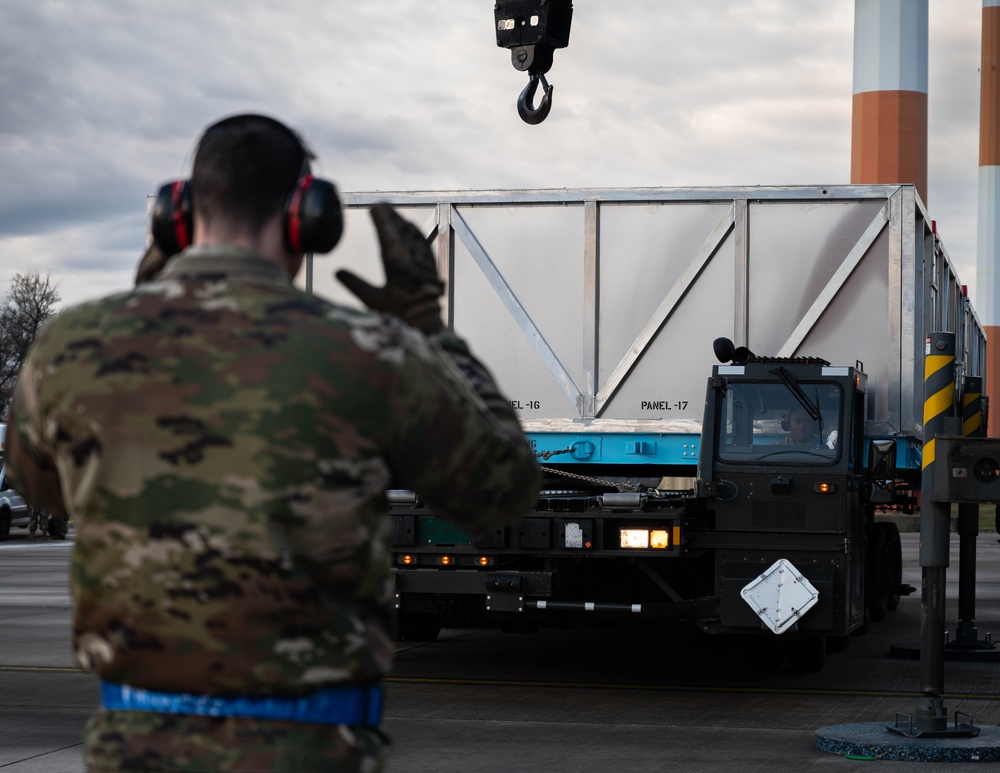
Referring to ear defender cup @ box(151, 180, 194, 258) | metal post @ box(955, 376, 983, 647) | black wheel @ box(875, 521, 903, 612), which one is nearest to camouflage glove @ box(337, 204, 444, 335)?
ear defender cup @ box(151, 180, 194, 258)

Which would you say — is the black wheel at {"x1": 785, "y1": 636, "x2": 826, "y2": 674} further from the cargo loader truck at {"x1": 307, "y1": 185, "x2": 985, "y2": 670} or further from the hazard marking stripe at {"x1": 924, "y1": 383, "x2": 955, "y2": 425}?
the hazard marking stripe at {"x1": 924, "y1": 383, "x2": 955, "y2": 425}

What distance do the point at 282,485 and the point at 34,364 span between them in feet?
1.65

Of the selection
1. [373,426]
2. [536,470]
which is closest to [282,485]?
[373,426]

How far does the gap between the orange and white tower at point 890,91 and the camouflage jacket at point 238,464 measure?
29933mm

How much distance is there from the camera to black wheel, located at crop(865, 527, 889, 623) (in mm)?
11766

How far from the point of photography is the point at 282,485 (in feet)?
7.47

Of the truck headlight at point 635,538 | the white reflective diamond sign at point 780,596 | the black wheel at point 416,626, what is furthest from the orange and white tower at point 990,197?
the truck headlight at point 635,538

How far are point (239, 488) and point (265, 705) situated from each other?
0.34 meters

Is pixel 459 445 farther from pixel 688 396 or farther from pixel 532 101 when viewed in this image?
pixel 532 101

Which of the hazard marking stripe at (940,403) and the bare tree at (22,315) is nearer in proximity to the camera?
the hazard marking stripe at (940,403)

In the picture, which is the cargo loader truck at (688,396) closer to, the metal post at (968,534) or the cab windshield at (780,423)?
the cab windshield at (780,423)

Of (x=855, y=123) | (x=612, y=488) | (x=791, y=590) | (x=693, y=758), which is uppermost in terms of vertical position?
(x=855, y=123)

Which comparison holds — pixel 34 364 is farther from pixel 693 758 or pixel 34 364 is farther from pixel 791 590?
pixel 791 590

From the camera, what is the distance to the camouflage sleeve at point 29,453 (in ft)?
8.07
